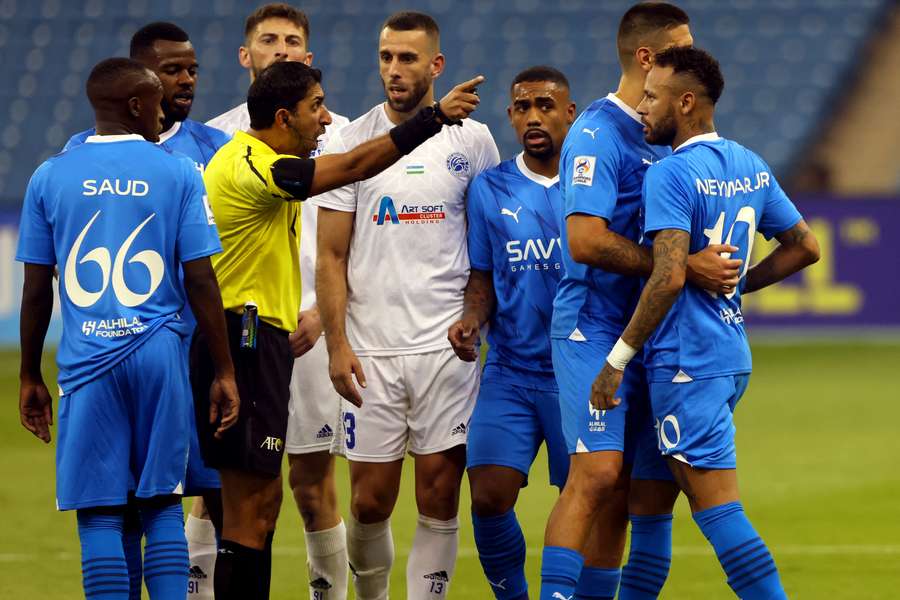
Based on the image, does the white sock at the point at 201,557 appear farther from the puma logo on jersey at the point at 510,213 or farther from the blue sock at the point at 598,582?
the puma logo on jersey at the point at 510,213

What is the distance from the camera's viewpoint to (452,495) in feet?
19.5

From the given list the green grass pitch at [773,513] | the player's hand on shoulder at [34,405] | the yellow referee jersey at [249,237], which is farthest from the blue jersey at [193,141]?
the green grass pitch at [773,513]

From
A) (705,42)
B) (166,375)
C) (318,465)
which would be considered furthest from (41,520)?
(705,42)

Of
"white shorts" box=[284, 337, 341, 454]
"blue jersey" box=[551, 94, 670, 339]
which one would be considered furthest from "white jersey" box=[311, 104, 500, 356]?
"blue jersey" box=[551, 94, 670, 339]

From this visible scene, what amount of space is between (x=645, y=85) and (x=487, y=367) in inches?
58.0

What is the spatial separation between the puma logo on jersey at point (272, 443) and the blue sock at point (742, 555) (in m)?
1.57

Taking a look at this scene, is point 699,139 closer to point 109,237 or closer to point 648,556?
point 648,556

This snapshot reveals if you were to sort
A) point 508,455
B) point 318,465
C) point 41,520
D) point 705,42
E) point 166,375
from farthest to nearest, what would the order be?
1. point 705,42
2. point 41,520
3. point 318,465
4. point 508,455
5. point 166,375

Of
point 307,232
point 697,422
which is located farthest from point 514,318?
point 307,232

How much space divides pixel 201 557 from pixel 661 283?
2.59 meters

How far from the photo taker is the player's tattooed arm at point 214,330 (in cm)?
500

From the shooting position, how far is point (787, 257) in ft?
18.0

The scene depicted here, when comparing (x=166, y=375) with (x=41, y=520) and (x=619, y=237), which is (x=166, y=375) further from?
(x=41, y=520)

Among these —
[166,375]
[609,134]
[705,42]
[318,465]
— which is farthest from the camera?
[705,42]
